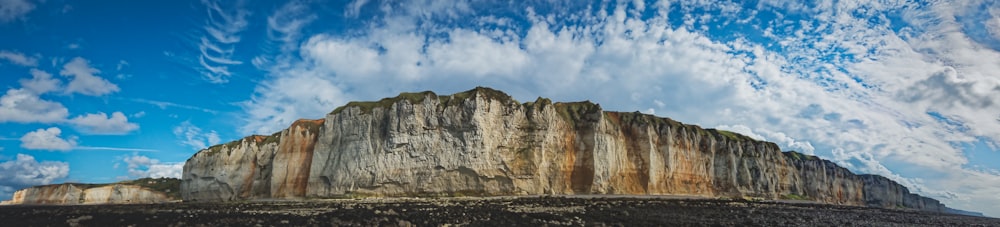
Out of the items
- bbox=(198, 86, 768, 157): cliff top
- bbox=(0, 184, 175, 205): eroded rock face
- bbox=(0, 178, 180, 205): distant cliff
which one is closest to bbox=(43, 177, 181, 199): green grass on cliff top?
bbox=(0, 178, 180, 205): distant cliff

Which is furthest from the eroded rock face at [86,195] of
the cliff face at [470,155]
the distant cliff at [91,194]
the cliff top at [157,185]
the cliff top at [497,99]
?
the cliff top at [497,99]

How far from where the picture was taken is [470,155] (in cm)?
4488

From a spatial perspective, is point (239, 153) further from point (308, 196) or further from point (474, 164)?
point (474, 164)

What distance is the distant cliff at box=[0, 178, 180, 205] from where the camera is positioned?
69000 millimetres

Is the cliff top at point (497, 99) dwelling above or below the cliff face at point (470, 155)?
above

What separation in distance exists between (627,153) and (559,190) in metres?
10.8

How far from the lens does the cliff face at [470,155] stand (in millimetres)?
45438

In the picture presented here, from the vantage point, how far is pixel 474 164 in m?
44.7

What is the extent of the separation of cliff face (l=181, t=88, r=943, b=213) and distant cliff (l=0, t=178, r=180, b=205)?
1380 centimetres

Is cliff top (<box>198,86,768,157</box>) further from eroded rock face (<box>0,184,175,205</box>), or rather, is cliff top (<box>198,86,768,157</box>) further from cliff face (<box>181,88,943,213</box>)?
eroded rock face (<box>0,184,175,205</box>)

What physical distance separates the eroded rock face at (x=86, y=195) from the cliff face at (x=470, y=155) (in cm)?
1383

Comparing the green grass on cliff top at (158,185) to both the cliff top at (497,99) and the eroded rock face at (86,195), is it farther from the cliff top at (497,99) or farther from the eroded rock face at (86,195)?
the cliff top at (497,99)

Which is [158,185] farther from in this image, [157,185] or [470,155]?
[470,155]

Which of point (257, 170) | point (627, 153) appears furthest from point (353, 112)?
point (627, 153)
